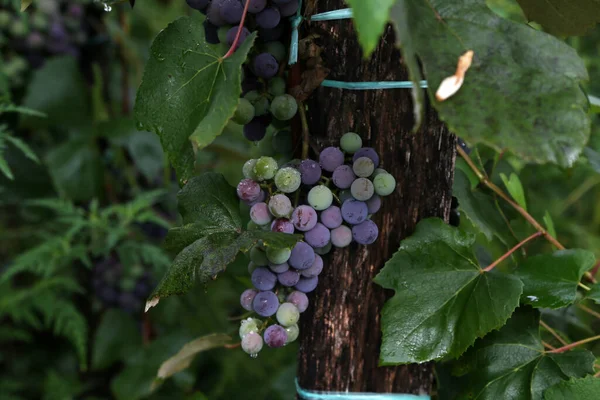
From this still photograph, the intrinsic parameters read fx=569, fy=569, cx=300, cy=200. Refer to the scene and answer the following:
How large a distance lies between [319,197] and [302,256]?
0.06 m

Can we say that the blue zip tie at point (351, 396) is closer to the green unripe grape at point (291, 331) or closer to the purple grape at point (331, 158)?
the green unripe grape at point (291, 331)

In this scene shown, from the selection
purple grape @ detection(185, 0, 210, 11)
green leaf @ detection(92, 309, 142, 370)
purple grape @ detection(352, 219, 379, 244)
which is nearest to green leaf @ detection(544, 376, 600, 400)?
purple grape @ detection(352, 219, 379, 244)

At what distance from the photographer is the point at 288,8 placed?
0.60 m

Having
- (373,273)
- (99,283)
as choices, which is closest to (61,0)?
(99,283)

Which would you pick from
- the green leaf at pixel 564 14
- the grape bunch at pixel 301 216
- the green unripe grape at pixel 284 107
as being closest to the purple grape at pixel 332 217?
the grape bunch at pixel 301 216

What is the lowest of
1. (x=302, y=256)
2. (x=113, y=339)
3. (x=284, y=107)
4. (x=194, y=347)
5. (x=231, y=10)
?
(x=113, y=339)

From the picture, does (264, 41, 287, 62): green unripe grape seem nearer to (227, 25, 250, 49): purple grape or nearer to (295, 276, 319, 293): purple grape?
(227, 25, 250, 49): purple grape

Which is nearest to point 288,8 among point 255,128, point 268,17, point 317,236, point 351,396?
point 268,17

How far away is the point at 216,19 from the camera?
606 mm

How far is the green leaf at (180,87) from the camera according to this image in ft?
1.88

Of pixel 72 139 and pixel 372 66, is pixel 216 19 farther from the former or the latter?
pixel 72 139

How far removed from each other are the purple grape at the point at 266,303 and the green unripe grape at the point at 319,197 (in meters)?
0.11

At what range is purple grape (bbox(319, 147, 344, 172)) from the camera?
62 cm

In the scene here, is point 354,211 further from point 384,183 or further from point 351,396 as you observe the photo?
point 351,396
